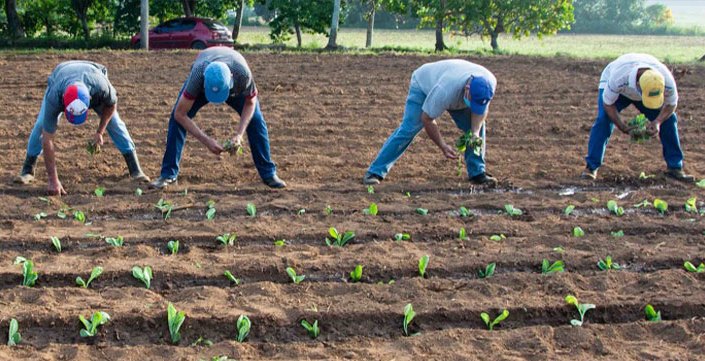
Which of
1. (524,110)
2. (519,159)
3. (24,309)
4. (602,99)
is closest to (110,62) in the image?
(524,110)

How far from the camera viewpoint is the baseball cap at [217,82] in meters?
7.22

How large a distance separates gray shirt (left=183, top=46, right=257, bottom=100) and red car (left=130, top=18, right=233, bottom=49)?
16.8m

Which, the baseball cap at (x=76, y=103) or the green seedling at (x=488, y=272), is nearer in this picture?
the green seedling at (x=488, y=272)

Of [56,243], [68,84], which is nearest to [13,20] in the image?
[68,84]

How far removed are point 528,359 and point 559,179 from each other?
4.55 metres

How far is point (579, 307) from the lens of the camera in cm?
551

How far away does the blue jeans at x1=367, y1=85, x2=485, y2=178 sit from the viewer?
28.0 feet

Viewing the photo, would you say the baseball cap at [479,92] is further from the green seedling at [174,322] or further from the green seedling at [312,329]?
the green seedling at [174,322]

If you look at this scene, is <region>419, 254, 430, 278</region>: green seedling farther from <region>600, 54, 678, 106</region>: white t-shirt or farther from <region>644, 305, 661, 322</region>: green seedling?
<region>600, 54, 678, 106</region>: white t-shirt

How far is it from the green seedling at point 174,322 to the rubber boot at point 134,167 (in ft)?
12.2

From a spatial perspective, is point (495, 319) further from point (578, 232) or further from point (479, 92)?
point (479, 92)

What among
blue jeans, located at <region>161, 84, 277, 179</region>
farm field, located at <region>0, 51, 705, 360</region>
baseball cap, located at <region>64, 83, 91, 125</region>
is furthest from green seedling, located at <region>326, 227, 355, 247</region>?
baseball cap, located at <region>64, 83, 91, 125</region>

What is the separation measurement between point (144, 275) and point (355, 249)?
5.16 ft

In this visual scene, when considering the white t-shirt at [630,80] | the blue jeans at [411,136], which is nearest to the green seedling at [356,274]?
the blue jeans at [411,136]
